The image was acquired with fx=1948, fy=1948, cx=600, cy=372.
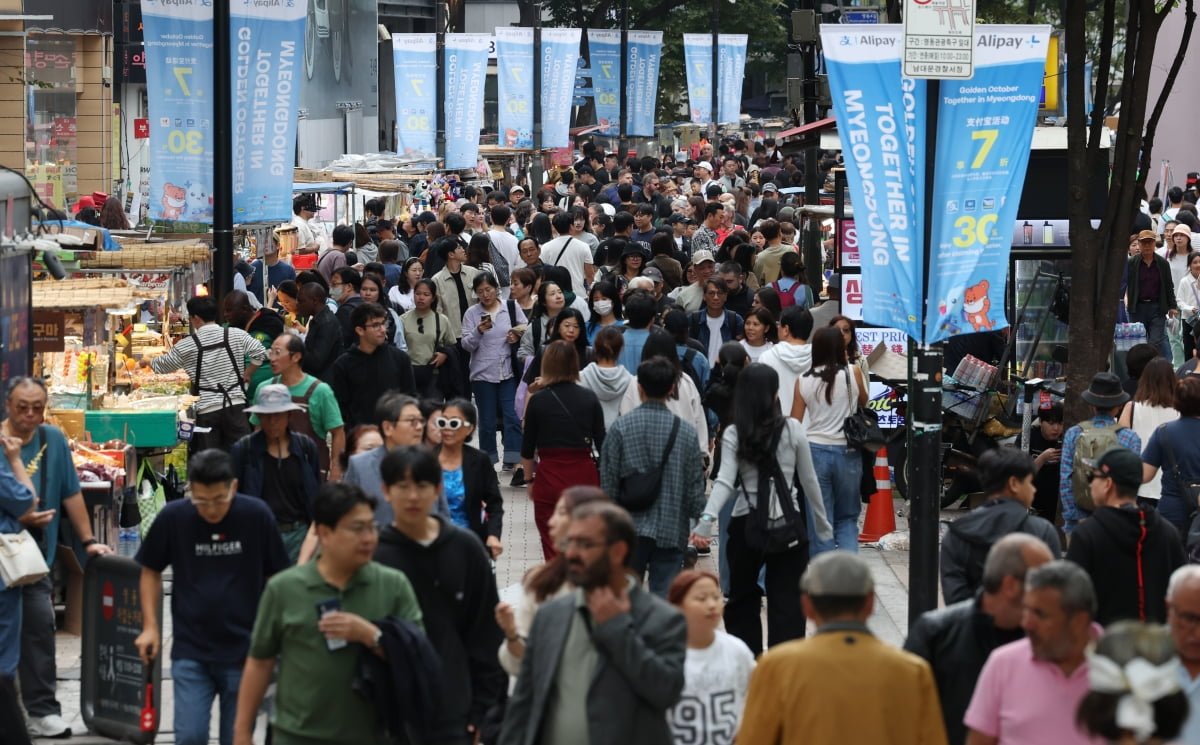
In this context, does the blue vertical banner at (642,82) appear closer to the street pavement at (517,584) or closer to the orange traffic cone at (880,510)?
the street pavement at (517,584)

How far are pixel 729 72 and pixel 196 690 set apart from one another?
41.7m

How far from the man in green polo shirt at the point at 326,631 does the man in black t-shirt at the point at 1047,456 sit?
739 cm

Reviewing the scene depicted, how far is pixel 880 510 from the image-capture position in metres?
13.2

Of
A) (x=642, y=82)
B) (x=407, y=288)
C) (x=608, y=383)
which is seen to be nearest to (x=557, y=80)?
(x=642, y=82)

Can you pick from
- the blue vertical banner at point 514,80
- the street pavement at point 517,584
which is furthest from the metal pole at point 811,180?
the blue vertical banner at point 514,80

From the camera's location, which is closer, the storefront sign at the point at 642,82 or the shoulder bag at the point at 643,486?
the shoulder bag at the point at 643,486

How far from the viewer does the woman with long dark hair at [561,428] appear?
419 inches

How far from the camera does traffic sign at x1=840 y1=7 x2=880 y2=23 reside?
67.3ft

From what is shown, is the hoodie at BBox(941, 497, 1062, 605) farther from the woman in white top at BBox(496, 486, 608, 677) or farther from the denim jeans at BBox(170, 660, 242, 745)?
the denim jeans at BBox(170, 660, 242, 745)

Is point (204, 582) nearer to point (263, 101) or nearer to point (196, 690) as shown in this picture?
point (196, 690)

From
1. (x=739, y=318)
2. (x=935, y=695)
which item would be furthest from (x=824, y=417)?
(x=935, y=695)

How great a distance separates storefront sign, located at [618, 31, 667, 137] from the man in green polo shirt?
3832cm

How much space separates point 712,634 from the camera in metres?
6.29

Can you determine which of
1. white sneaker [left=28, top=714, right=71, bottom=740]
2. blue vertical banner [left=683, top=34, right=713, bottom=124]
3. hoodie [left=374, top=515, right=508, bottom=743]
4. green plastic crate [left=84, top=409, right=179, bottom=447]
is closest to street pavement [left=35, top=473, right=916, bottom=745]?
white sneaker [left=28, top=714, right=71, bottom=740]
